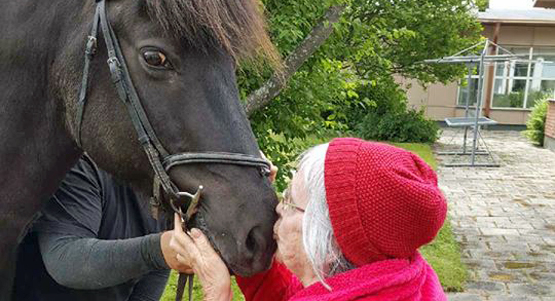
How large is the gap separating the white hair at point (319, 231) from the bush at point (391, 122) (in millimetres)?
14483

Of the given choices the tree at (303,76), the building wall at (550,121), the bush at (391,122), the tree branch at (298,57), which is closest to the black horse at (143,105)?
the tree at (303,76)

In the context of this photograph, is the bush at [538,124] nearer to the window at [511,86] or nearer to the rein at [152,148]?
the window at [511,86]

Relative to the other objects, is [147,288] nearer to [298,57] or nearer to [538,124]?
[298,57]

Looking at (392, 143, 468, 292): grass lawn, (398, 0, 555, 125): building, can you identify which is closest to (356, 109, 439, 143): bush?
(398, 0, 555, 125): building

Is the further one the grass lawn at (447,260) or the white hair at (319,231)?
the grass lawn at (447,260)

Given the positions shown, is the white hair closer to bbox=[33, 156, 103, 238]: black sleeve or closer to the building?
bbox=[33, 156, 103, 238]: black sleeve

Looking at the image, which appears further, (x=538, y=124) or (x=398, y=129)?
(x=538, y=124)

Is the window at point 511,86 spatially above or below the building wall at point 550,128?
above

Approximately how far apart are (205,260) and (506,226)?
6.93 m

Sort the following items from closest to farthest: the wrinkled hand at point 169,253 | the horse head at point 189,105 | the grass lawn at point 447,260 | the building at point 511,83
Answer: the horse head at point 189,105 → the wrinkled hand at point 169,253 → the grass lawn at point 447,260 → the building at point 511,83

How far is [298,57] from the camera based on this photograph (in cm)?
361

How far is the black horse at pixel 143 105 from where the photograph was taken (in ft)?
4.84

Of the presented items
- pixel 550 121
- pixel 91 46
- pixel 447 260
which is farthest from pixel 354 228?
pixel 550 121

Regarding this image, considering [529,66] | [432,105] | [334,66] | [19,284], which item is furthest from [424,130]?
[19,284]
